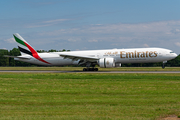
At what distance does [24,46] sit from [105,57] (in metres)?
16.5

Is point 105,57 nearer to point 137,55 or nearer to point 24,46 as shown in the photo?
point 137,55

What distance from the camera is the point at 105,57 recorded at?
38.9 meters

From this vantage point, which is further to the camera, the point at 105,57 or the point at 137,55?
the point at 105,57

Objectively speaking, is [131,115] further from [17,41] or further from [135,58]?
[17,41]

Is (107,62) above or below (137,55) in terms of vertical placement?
below

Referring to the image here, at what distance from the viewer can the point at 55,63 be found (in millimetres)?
41594

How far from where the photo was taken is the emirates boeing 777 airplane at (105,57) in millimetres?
36906

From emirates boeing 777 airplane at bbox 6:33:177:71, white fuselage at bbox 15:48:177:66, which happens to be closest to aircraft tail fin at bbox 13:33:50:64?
emirates boeing 777 airplane at bbox 6:33:177:71

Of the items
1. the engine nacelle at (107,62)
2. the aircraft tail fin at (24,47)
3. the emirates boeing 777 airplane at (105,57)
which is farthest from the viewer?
the aircraft tail fin at (24,47)

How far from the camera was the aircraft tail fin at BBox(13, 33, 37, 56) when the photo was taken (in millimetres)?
43031

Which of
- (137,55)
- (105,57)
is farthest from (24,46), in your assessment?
(137,55)

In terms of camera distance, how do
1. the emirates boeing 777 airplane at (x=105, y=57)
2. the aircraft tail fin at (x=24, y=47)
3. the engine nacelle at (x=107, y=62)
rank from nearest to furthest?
the engine nacelle at (x=107, y=62) < the emirates boeing 777 airplane at (x=105, y=57) < the aircraft tail fin at (x=24, y=47)

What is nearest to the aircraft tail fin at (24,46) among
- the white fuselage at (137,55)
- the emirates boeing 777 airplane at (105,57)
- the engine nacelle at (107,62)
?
the emirates boeing 777 airplane at (105,57)

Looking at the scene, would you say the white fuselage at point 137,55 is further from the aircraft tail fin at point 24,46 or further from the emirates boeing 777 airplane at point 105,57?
the aircraft tail fin at point 24,46
